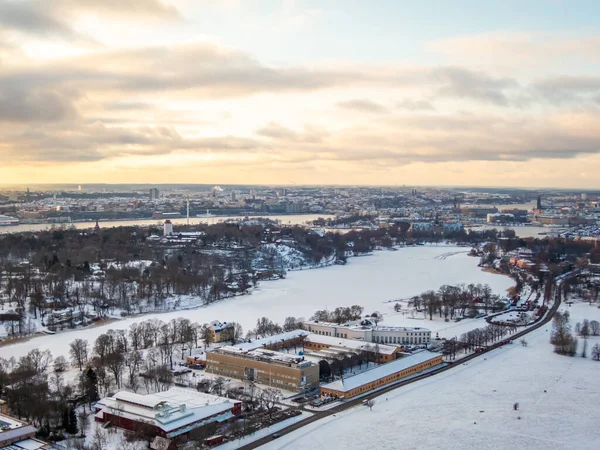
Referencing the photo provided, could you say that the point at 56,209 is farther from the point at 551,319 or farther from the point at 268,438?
the point at 268,438


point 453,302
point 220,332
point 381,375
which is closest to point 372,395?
point 381,375

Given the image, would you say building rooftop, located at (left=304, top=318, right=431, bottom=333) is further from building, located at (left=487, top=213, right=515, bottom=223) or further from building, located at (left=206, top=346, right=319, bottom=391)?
building, located at (left=487, top=213, right=515, bottom=223)

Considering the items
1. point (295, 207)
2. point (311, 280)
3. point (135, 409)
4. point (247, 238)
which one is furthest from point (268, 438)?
point (295, 207)

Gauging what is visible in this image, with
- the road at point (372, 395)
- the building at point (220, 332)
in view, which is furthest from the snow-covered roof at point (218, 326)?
the road at point (372, 395)

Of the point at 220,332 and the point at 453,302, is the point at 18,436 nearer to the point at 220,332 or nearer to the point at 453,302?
the point at 220,332

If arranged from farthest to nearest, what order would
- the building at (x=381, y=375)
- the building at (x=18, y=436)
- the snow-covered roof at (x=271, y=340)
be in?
the snow-covered roof at (x=271, y=340)
the building at (x=381, y=375)
the building at (x=18, y=436)

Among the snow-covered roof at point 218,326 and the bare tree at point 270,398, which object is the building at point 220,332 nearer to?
the snow-covered roof at point 218,326

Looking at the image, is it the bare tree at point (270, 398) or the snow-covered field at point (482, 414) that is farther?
the bare tree at point (270, 398)
